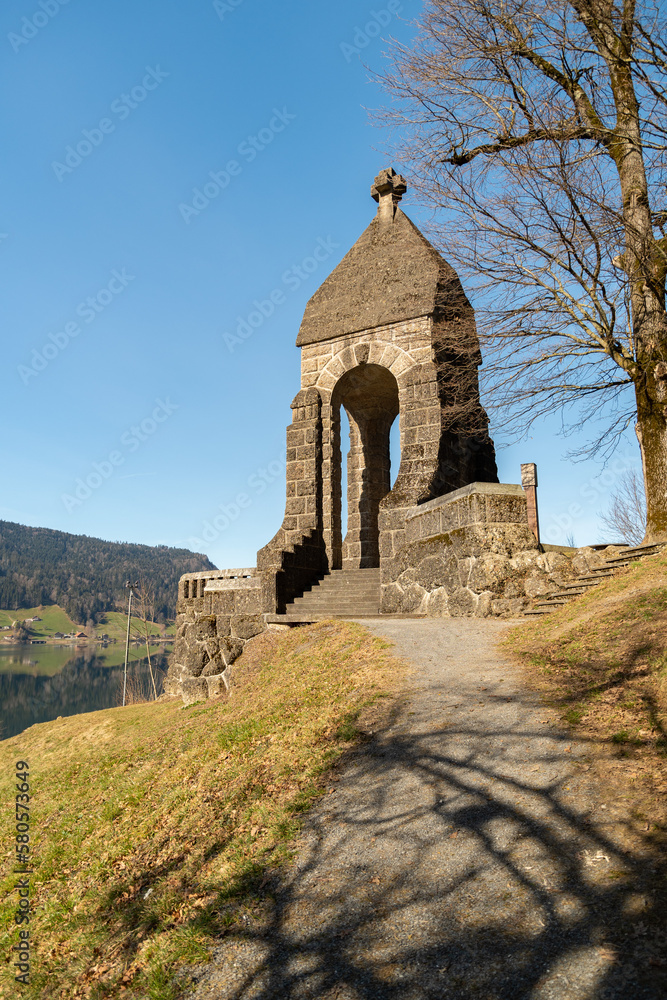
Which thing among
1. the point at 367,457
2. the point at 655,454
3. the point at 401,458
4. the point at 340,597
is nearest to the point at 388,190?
the point at 367,457

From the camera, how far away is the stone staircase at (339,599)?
12.0 m

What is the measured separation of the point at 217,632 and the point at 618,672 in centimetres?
902

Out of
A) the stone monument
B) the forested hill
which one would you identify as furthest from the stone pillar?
the forested hill

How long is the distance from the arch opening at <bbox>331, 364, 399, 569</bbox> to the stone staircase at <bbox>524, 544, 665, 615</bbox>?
6.55 m

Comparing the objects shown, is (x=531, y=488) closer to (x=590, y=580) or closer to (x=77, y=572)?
(x=590, y=580)

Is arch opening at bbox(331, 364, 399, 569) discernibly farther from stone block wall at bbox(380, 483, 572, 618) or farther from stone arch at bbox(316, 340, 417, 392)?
stone block wall at bbox(380, 483, 572, 618)

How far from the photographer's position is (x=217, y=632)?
43.4ft

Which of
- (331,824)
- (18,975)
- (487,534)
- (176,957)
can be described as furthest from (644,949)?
(487,534)

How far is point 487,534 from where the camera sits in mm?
9820

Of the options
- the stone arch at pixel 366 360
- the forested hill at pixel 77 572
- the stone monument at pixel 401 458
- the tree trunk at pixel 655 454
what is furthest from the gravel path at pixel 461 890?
the forested hill at pixel 77 572

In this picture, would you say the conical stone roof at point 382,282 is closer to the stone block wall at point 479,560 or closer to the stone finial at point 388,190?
the stone finial at point 388,190

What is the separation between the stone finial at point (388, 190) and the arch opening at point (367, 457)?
11.5 ft

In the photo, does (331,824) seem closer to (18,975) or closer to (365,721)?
(365,721)

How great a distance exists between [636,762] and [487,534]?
19.1 ft
